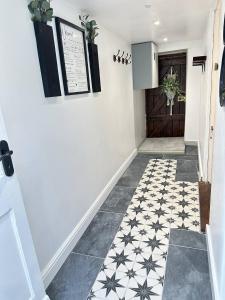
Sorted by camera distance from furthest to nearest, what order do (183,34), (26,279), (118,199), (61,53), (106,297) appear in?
(183,34), (118,199), (61,53), (106,297), (26,279)

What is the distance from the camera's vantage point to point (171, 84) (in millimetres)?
5086

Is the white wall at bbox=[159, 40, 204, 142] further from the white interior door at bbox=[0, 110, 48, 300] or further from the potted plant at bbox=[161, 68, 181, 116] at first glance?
the white interior door at bbox=[0, 110, 48, 300]

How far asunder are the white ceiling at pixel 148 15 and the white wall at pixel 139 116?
149 centimetres

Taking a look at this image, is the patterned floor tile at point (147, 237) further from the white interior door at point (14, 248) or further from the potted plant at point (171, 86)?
the potted plant at point (171, 86)

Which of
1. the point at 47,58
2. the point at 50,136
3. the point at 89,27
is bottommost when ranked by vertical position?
the point at 50,136

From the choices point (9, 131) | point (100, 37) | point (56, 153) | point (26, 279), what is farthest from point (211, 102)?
point (26, 279)

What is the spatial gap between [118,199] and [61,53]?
6.09 feet

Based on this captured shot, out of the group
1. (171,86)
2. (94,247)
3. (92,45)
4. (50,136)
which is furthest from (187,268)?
(171,86)

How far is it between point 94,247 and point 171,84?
426cm

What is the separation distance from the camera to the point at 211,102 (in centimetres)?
238

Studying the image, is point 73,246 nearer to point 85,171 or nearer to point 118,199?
point 85,171

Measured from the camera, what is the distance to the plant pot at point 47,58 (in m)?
1.47

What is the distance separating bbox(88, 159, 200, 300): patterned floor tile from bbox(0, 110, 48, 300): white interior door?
528mm

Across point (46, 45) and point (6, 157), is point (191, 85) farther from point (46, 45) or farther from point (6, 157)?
point (6, 157)
